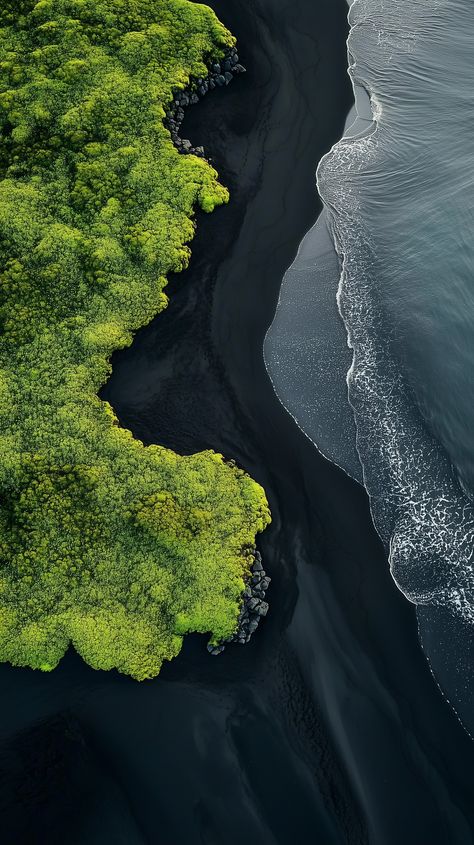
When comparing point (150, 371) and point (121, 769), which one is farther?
point (150, 371)

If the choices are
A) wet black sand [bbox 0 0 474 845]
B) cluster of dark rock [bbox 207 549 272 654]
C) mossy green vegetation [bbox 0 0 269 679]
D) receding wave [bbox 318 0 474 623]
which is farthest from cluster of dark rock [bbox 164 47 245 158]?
cluster of dark rock [bbox 207 549 272 654]

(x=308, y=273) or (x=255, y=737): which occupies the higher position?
(x=308, y=273)

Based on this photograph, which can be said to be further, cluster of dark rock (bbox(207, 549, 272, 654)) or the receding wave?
the receding wave

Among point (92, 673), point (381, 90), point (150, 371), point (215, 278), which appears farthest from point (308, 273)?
point (92, 673)

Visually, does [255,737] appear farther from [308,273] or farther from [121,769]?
[308,273]

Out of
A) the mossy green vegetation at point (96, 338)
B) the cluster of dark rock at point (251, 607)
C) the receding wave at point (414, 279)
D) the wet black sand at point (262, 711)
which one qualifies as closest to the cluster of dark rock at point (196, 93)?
the mossy green vegetation at point (96, 338)

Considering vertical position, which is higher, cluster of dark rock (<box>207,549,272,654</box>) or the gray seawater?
the gray seawater

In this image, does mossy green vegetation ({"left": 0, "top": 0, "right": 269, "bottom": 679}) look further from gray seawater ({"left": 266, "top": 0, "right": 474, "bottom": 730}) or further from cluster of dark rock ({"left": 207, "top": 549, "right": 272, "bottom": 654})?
gray seawater ({"left": 266, "top": 0, "right": 474, "bottom": 730})

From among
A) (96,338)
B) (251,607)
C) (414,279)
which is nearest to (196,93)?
(414,279)
